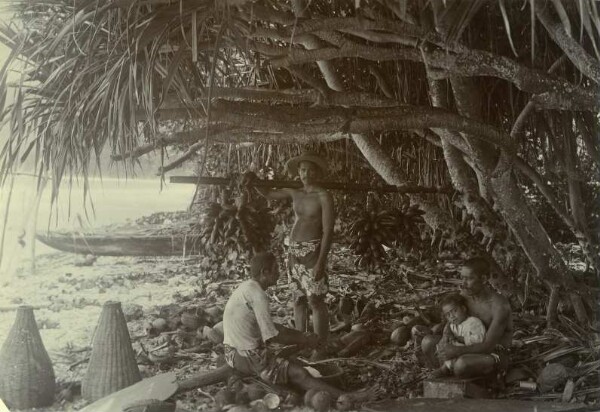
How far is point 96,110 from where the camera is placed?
2.72 metres

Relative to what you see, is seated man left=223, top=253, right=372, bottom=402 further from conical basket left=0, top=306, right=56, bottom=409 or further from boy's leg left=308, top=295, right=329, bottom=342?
conical basket left=0, top=306, right=56, bottom=409

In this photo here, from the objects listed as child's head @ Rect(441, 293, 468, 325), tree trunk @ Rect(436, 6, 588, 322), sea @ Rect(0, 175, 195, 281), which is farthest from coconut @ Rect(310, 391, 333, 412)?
tree trunk @ Rect(436, 6, 588, 322)

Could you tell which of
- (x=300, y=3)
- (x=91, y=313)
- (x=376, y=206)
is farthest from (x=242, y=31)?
(x=91, y=313)

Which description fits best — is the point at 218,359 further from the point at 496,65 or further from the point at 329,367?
the point at 496,65

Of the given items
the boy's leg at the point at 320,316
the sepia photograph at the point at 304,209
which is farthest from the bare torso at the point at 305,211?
the boy's leg at the point at 320,316

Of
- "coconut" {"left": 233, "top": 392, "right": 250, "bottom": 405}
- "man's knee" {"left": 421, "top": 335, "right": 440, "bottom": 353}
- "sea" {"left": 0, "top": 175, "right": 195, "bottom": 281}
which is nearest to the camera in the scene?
"sea" {"left": 0, "top": 175, "right": 195, "bottom": 281}

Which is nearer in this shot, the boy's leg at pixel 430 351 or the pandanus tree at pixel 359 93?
the pandanus tree at pixel 359 93

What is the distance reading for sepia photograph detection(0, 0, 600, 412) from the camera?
9.04 ft

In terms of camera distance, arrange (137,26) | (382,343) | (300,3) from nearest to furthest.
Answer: (137,26)
(300,3)
(382,343)

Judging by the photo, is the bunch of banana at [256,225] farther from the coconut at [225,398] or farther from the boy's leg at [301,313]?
the coconut at [225,398]

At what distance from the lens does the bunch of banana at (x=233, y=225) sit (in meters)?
2.90

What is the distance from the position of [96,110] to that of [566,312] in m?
2.13

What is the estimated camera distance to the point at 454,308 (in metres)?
2.99

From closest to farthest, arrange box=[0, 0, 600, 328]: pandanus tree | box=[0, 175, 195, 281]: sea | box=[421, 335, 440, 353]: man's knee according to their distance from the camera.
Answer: box=[0, 0, 600, 328]: pandanus tree < box=[0, 175, 195, 281]: sea < box=[421, 335, 440, 353]: man's knee
